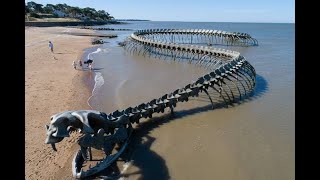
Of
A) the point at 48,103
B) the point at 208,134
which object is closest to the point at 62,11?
the point at 48,103

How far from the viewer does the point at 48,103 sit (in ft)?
56.7

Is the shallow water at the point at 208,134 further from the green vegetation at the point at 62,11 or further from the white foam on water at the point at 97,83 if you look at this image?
the green vegetation at the point at 62,11

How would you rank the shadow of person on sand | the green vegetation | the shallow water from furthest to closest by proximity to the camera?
the green vegetation < the shallow water < the shadow of person on sand

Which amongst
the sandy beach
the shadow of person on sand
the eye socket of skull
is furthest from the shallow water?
the eye socket of skull

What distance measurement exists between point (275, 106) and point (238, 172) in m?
8.82

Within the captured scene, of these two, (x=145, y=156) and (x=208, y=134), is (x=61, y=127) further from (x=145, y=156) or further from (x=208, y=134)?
(x=208, y=134)

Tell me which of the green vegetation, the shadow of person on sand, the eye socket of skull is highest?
the green vegetation

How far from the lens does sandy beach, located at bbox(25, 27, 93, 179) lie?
10.4 meters

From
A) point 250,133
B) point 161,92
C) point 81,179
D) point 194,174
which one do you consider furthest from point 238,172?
point 161,92

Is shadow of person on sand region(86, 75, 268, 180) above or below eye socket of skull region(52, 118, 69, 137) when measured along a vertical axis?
below

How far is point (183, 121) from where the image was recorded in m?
15.1

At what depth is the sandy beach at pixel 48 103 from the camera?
10438 mm

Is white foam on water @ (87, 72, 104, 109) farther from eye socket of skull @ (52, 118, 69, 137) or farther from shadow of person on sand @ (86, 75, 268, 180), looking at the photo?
eye socket of skull @ (52, 118, 69, 137)
